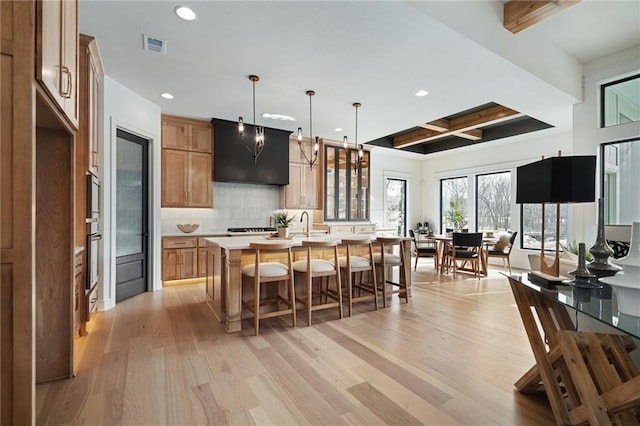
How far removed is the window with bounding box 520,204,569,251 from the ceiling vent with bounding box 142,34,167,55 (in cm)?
703

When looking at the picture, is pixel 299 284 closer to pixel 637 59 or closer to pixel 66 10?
pixel 66 10

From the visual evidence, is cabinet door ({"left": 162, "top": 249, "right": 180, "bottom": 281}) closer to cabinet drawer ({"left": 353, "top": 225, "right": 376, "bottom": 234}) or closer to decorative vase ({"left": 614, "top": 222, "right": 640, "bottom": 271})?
cabinet drawer ({"left": 353, "top": 225, "right": 376, "bottom": 234})

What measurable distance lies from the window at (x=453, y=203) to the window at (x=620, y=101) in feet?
12.6

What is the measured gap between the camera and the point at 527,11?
2822 millimetres

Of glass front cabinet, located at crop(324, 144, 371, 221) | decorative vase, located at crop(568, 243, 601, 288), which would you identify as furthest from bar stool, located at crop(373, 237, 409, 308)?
glass front cabinet, located at crop(324, 144, 371, 221)

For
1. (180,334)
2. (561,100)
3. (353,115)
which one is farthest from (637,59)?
(180,334)

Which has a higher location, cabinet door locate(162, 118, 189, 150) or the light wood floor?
cabinet door locate(162, 118, 189, 150)

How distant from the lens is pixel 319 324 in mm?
3189

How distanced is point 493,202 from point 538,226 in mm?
1063

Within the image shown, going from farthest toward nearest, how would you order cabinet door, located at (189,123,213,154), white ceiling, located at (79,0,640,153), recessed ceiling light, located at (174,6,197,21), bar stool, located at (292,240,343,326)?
cabinet door, located at (189,123,213,154) → bar stool, located at (292,240,343,326) → white ceiling, located at (79,0,640,153) → recessed ceiling light, located at (174,6,197,21)

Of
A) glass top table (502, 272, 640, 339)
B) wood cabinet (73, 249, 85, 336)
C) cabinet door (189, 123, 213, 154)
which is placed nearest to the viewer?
glass top table (502, 272, 640, 339)

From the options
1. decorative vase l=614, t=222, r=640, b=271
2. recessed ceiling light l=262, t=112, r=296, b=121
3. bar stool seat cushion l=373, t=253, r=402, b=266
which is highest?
recessed ceiling light l=262, t=112, r=296, b=121

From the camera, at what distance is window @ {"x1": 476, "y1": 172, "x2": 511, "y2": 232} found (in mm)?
6870

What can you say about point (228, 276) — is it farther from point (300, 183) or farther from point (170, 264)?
point (300, 183)
